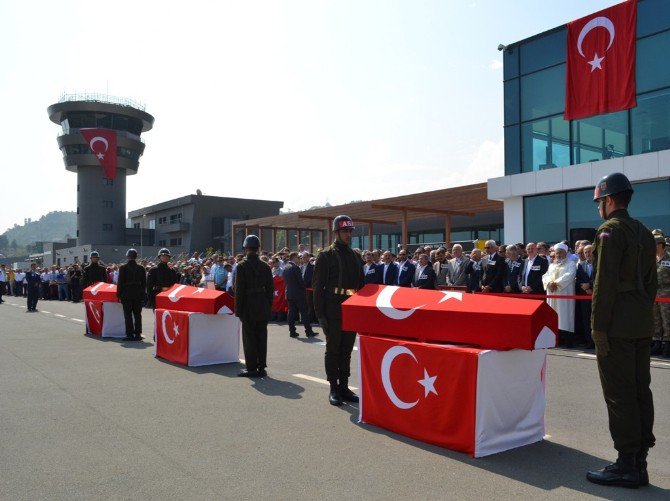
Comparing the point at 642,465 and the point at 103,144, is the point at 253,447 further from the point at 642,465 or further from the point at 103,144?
the point at 103,144

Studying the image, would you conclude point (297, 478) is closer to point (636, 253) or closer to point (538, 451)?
point (538, 451)

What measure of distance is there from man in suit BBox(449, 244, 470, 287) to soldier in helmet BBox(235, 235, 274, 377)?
571cm

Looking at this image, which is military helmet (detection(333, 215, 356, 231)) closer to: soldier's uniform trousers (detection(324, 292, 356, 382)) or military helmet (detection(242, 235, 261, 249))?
soldier's uniform trousers (detection(324, 292, 356, 382))

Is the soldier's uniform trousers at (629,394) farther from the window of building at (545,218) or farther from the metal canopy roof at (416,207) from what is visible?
the metal canopy roof at (416,207)

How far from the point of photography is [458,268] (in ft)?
42.9

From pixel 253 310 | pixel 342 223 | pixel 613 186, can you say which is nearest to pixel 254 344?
pixel 253 310

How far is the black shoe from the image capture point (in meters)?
6.48

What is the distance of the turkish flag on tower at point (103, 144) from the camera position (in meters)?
70.1

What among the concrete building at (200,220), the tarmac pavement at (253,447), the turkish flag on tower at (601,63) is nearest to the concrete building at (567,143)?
the turkish flag on tower at (601,63)

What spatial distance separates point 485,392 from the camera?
4.62 metres

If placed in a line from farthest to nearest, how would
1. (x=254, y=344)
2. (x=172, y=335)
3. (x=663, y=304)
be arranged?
1. (x=172, y=335)
2. (x=663, y=304)
3. (x=254, y=344)

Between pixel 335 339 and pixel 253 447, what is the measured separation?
1.92 meters

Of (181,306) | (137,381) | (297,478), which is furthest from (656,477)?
(181,306)

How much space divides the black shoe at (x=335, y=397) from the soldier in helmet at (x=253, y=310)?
1.92 metres
